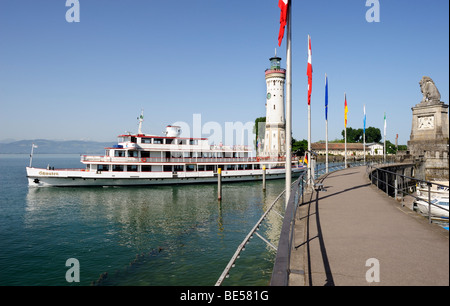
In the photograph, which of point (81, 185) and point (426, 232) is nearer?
point (426, 232)

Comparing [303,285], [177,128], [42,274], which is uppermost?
[177,128]

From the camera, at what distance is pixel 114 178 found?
3697 centimetres

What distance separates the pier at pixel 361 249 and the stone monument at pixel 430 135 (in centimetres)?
4089

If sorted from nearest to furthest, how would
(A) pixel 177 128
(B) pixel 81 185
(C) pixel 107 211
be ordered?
1. (C) pixel 107 211
2. (B) pixel 81 185
3. (A) pixel 177 128

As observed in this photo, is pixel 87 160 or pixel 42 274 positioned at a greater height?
pixel 87 160

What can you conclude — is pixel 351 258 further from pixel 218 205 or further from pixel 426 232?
pixel 218 205

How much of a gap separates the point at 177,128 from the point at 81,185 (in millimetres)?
15421

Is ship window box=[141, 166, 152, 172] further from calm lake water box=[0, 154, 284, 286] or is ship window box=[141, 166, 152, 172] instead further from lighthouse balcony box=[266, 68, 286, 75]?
lighthouse balcony box=[266, 68, 286, 75]

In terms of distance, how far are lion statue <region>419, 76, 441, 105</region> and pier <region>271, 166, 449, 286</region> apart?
42.6 metres

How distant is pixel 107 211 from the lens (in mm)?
23844

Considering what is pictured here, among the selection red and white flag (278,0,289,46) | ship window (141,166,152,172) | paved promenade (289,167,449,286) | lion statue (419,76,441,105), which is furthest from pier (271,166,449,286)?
lion statue (419,76,441,105)

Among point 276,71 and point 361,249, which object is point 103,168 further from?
point 276,71
